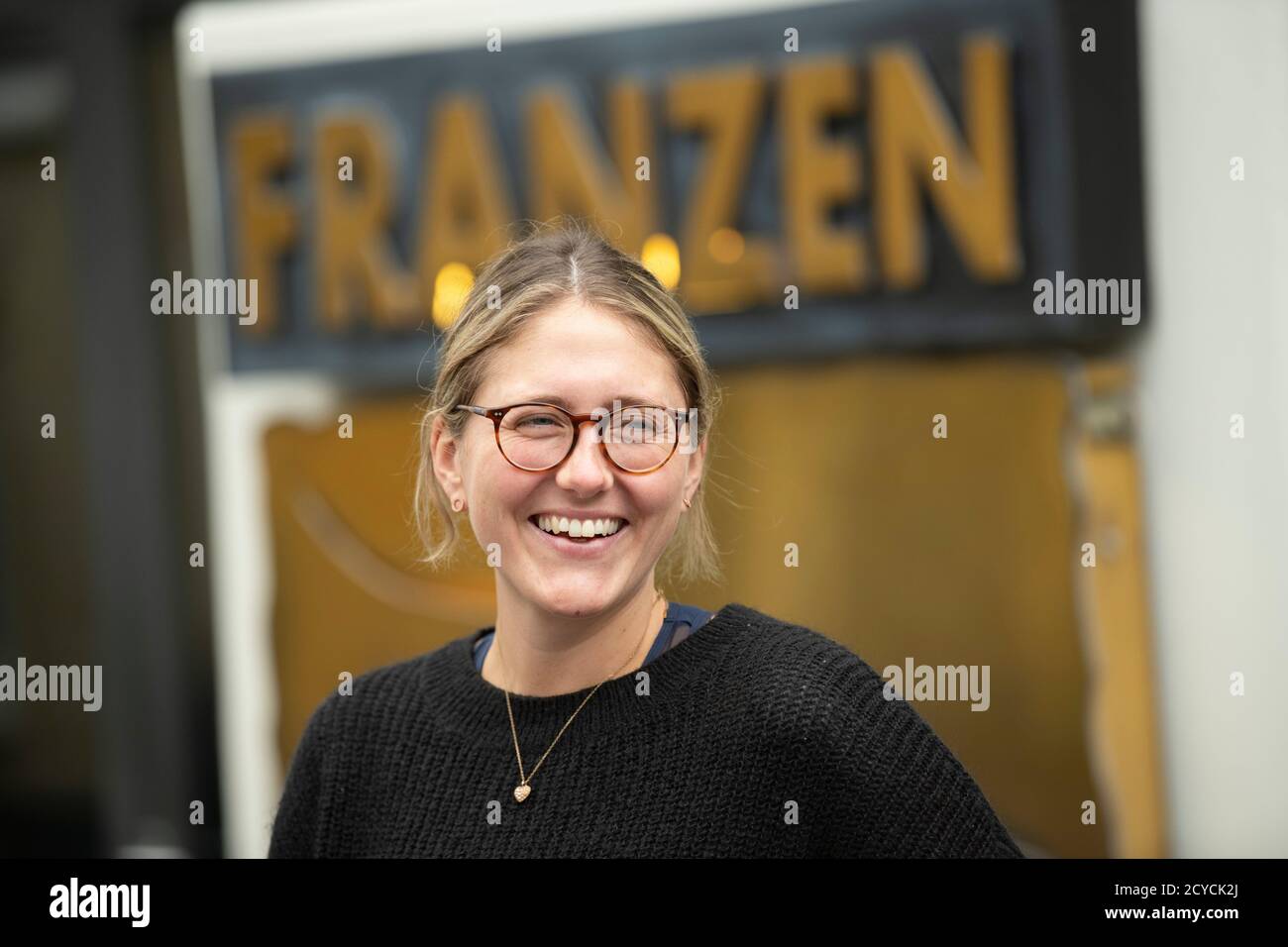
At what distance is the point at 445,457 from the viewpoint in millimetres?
1468

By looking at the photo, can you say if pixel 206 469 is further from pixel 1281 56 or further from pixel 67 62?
pixel 1281 56

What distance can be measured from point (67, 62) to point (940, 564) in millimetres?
2919

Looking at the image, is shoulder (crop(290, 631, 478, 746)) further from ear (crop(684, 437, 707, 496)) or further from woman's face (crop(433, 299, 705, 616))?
ear (crop(684, 437, 707, 496))

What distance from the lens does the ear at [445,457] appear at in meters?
1.45

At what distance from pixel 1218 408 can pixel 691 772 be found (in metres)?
2.39

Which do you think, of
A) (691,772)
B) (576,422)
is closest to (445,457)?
(576,422)

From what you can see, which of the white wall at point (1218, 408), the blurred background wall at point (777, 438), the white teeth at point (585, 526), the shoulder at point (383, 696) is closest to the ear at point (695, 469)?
the white teeth at point (585, 526)

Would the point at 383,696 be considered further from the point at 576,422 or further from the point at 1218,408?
the point at 1218,408

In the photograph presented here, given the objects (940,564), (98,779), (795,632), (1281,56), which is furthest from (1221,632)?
(98,779)

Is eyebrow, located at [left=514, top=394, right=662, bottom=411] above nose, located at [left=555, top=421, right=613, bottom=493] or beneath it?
above

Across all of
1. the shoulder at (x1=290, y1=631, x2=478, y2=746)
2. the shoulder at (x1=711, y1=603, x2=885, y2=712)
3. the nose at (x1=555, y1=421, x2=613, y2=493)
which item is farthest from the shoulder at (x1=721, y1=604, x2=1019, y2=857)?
the shoulder at (x1=290, y1=631, x2=478, y2=746)

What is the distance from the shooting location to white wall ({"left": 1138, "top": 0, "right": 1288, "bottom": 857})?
314cm

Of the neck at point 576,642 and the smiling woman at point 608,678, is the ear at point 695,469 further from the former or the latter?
the neck at point 576,642

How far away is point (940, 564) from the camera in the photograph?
10.9ft
